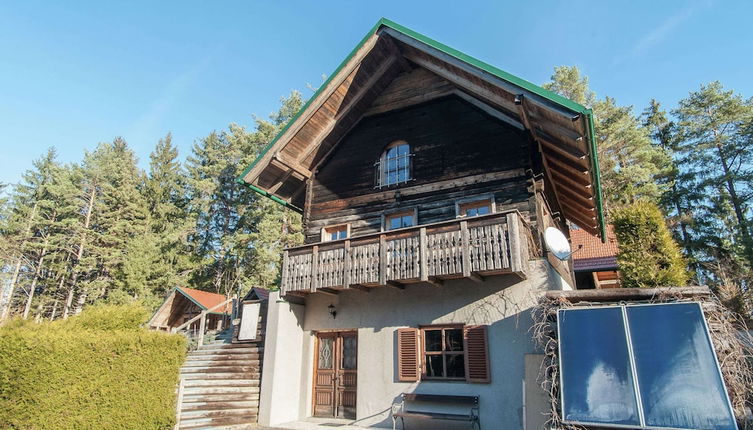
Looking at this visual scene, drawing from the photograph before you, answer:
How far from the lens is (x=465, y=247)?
9000mm

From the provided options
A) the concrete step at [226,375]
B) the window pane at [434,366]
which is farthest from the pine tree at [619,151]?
the concrete step at [226,375]

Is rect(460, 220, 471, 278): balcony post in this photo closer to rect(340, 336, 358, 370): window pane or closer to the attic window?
the attic window

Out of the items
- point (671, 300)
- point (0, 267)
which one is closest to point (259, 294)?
point (671, 300)

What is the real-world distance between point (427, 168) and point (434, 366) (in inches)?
209

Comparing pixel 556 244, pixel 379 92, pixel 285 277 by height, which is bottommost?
pixel 285 277

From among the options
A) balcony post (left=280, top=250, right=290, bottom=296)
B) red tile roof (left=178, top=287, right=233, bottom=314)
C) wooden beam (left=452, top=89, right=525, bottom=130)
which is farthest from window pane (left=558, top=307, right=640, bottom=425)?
red tile roof (left=178, top=287, right=233, bottom=314)

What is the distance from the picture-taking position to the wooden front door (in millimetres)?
10828

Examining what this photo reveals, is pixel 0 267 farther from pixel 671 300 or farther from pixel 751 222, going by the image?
pixel 751 222

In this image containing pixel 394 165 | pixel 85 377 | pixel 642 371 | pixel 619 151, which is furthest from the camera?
pixel 619 151

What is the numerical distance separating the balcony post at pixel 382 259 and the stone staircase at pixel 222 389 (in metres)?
4.67

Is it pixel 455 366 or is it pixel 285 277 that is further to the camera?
pixel 285 277

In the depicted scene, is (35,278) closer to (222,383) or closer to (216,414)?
(222,383)

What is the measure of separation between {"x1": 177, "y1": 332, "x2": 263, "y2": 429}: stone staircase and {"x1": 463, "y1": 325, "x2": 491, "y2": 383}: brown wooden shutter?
5.82 metres

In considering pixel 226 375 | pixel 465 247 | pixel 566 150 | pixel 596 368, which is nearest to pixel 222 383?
pixel 226 375
